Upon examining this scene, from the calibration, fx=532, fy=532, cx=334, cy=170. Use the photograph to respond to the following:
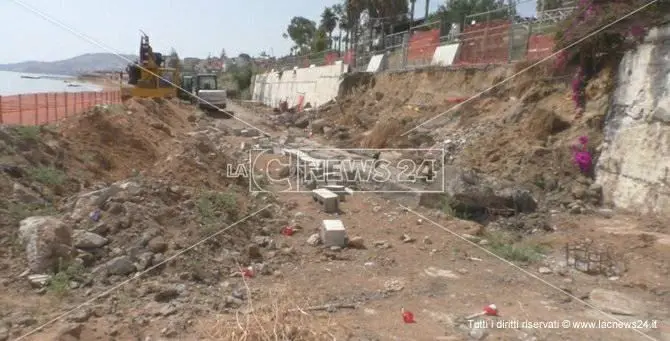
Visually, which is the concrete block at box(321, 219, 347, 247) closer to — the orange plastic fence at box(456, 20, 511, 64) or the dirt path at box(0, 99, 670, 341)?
the dirt path at box(0, 99, 670, 341)

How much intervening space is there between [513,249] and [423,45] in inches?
546

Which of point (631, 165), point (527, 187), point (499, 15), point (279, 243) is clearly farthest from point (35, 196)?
point (499, 15)

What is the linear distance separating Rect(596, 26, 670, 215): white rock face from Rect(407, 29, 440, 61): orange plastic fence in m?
9.81

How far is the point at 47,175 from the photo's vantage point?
24.4 ft

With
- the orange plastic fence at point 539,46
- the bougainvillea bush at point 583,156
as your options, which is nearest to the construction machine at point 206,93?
the orange plastic fence at point 539,46

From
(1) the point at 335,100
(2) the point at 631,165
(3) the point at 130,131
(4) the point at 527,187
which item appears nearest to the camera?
(2) the point at 631,165

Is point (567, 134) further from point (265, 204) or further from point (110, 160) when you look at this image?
point (110, 160)

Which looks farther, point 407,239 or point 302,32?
point 302,32

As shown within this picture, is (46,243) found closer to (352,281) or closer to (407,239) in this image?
(352,281)

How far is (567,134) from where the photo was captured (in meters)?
9.94

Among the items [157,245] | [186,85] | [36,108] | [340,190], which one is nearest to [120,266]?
[157,245]

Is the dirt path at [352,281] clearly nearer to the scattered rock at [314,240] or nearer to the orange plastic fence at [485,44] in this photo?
the scattered rock at [314,240]

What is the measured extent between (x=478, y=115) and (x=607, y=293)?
7862 millimetres

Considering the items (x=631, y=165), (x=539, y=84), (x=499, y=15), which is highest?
(x=499, y=15)
